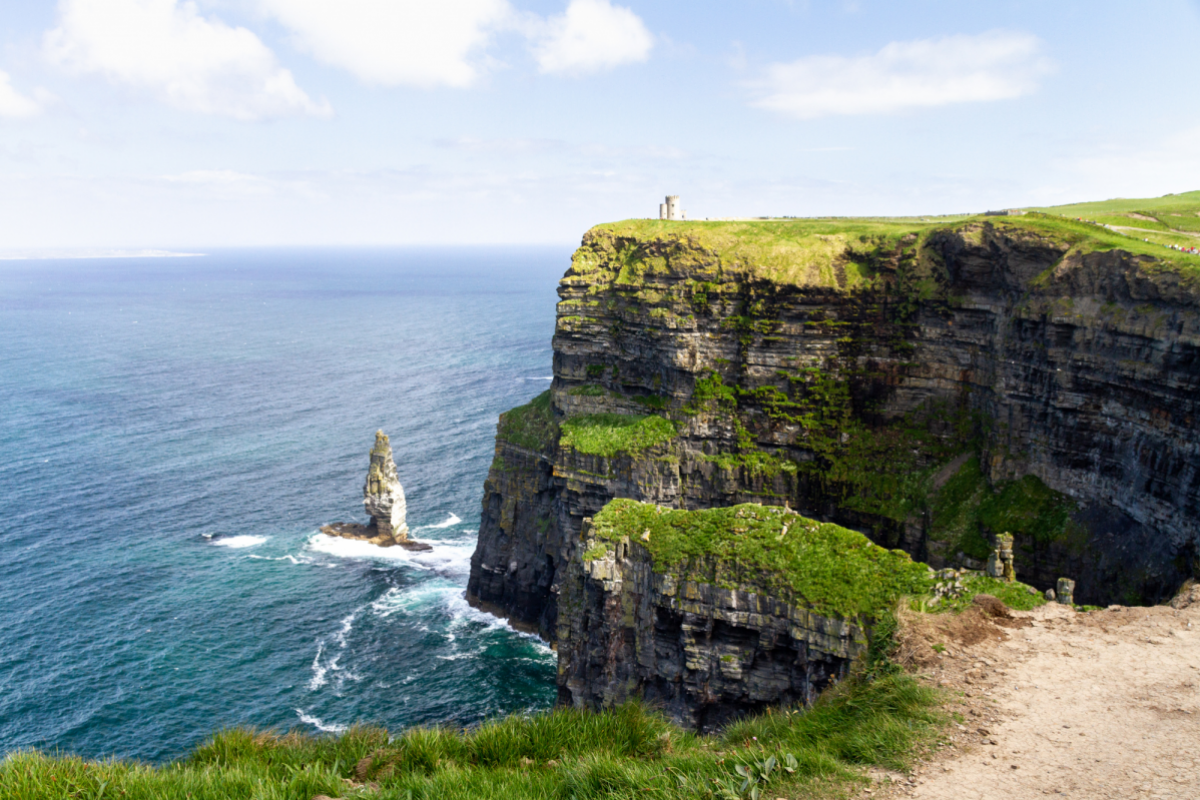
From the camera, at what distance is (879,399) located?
69.8m

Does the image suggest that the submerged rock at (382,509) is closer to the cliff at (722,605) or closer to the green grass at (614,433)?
the green grass at (614,433)

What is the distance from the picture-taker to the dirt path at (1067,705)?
20078 mm

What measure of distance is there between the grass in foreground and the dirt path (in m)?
1.48

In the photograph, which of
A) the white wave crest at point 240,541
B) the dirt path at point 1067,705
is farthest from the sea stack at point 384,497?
the dirt path at point 1067,705

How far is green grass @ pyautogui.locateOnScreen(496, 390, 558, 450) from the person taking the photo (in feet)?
250

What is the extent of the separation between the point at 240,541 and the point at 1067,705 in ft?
284

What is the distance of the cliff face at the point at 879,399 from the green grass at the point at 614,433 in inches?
9.2

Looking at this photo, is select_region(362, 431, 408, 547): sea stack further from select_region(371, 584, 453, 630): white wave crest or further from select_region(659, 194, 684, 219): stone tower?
select_region(659, 194, 684, 219): stone tower

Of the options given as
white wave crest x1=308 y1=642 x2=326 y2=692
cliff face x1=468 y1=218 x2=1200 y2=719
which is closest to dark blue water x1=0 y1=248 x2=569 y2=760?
white wave crest x1=308 y1=642 x2=326 y2=692

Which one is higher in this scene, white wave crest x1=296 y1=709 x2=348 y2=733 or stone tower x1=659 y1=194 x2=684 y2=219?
stone tower x1=659 y1=194 x2=684 y2=219

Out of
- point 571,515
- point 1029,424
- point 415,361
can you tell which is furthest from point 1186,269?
point 415,361

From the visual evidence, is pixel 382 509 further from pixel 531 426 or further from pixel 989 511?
pixel 989 511

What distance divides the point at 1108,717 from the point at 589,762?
53.9 ft

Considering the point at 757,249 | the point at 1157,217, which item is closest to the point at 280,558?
the point at 757,249
